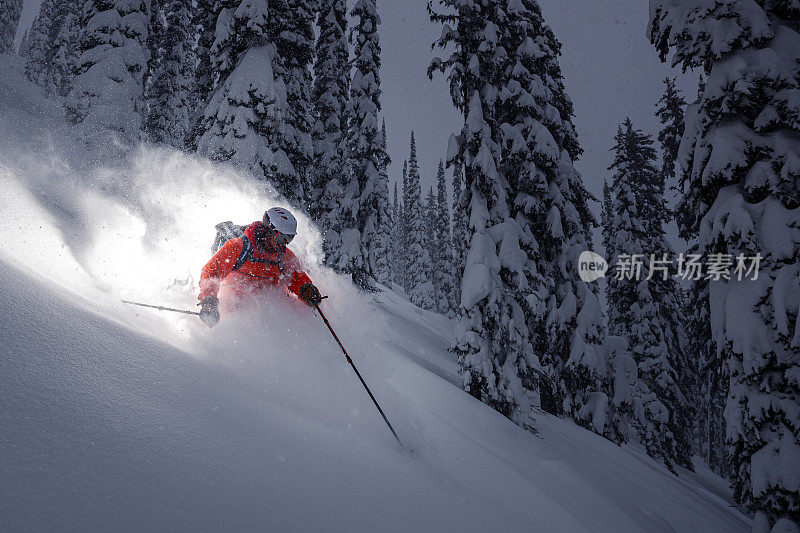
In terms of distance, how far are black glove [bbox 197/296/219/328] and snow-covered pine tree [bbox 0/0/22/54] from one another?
2520 inches

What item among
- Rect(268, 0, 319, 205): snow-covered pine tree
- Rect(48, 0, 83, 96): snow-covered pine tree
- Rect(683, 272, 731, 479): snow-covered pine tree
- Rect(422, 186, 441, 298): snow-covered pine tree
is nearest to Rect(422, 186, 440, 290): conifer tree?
Rect(422, 186, 441, 298): snow-covered pine tree

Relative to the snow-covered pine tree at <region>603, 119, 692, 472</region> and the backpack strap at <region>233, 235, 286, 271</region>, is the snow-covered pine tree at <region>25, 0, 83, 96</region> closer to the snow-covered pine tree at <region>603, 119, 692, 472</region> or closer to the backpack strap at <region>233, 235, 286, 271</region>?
the backpack strap at <region>233, 235, 286, 271</region>

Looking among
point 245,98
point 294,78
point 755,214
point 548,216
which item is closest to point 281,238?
point 755,214

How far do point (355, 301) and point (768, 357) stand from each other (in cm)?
680

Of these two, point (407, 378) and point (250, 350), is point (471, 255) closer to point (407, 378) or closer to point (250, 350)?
point (407, 378)

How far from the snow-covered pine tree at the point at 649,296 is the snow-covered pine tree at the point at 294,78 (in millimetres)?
16054

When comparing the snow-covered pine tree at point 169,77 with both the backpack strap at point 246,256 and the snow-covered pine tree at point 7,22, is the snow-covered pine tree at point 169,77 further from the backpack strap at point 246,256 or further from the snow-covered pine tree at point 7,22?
the snow-covered pine tree at point 7,22

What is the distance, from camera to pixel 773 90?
6.82 m

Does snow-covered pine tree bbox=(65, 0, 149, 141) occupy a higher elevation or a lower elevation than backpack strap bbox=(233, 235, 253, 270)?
higher

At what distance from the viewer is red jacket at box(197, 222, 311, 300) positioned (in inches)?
227

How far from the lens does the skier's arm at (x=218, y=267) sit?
554 centimetres

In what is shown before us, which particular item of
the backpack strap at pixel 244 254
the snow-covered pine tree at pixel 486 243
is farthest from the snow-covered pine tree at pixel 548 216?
the backpack strap at pixel 244 254

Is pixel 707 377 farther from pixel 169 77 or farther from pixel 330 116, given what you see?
pixel 169 77

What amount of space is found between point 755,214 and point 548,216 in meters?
6.62
